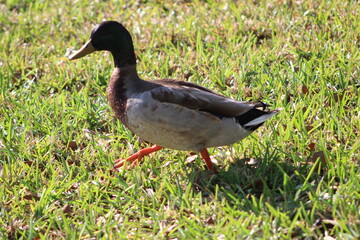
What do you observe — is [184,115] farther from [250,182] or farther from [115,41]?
[115,41]

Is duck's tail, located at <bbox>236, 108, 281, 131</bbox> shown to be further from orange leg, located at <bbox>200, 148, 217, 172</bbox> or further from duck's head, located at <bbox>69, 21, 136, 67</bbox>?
duck's head, located at <bbox>69, 21, 136, 67</bbox>

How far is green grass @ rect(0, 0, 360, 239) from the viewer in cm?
337

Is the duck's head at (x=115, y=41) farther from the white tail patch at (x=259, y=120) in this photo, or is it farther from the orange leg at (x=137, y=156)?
the white tail patch at (x=259, y=120)

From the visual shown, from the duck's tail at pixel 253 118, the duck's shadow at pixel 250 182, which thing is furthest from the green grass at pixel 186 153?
the duck's tail at pixel 253 118

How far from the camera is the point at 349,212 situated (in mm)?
3113

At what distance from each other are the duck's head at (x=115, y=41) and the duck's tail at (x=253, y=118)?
91 cm

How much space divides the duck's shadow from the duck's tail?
0.26 m

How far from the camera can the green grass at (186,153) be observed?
3.37 meters

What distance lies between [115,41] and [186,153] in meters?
0.96

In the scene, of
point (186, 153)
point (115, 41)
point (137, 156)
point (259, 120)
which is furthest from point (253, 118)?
point (115, 41)

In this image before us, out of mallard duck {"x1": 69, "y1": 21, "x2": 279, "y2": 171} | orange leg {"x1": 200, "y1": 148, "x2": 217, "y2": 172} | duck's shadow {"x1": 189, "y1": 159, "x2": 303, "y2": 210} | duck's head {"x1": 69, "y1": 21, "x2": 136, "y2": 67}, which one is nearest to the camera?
duck's shadow {"x1": 189, "y1": 159, "x2": 303, "y2": 210}

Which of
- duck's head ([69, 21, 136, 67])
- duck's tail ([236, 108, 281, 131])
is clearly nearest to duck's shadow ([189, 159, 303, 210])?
duck's tail ([236, 108, 281, 131])

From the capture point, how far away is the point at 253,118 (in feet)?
12.4

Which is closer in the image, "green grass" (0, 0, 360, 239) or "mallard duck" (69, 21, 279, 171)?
"green grass" (0, 0, 360, 239)
